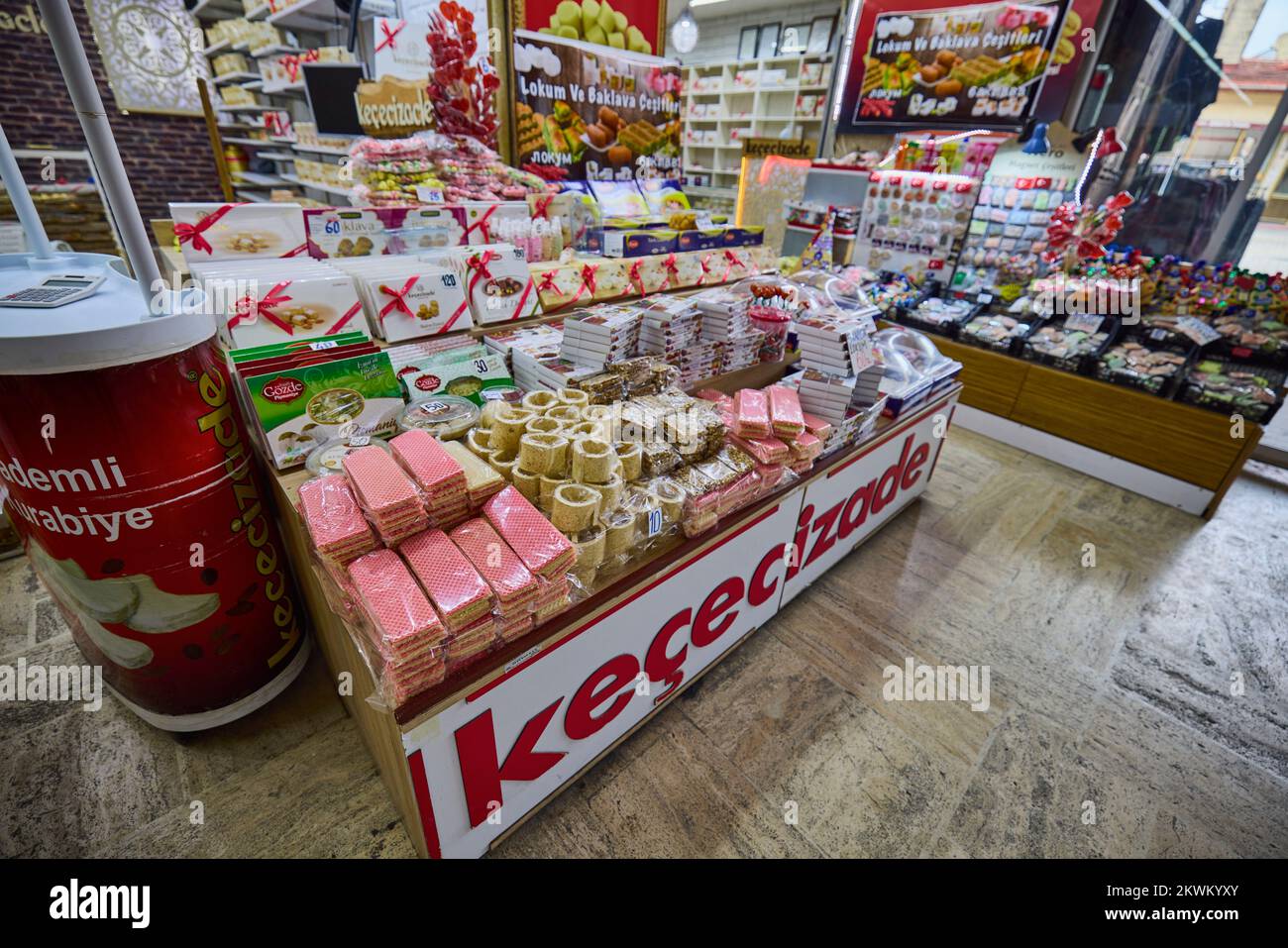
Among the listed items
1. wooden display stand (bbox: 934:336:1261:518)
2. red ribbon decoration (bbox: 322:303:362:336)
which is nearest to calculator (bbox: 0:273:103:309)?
red ribbon decoration (bbox: 322:303:362:336)

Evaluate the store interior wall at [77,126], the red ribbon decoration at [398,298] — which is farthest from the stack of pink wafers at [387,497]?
the store interior wall at [77,126]

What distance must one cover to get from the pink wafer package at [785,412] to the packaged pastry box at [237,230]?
2111 mm

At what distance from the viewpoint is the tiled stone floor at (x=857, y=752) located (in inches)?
67.3

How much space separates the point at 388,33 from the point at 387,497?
133 inches

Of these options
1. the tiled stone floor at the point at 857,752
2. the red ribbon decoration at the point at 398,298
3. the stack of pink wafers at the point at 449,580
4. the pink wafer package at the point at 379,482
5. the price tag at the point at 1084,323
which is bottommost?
the tiled stone floor at the point at 857,752

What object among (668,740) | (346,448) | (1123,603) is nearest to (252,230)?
(346,448)

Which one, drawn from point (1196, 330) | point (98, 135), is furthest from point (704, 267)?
point (1196, 330)

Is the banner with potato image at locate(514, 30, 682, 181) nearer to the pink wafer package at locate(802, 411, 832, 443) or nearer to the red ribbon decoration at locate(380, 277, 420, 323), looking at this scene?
the red ribbon decoration at locate(380, 277, 420, 323)

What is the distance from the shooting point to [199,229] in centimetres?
215

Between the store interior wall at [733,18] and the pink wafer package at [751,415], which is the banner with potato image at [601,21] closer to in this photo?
the pink wafer package at [751,415]

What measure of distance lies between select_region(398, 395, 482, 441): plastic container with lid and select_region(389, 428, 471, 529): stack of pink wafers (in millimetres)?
281

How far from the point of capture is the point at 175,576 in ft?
5.03

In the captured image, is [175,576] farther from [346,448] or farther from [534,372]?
[534,372]

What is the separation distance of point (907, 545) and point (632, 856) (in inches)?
87.5
